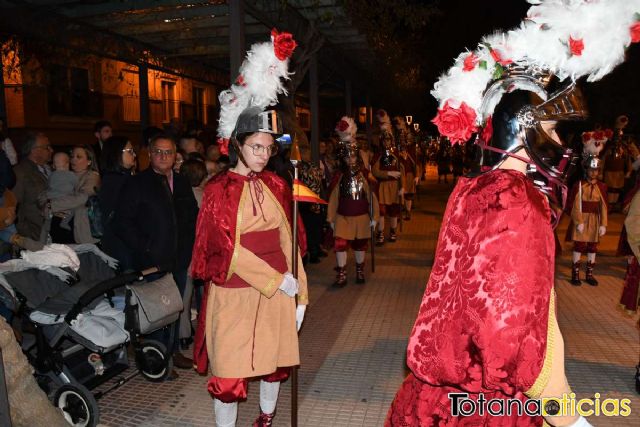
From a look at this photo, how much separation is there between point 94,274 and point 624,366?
486 cm

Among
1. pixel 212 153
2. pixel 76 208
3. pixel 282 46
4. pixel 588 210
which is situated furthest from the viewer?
pixel 588 210

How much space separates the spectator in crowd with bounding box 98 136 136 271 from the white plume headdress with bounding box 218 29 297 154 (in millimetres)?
1627

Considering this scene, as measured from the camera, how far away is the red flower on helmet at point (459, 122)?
6.75ft

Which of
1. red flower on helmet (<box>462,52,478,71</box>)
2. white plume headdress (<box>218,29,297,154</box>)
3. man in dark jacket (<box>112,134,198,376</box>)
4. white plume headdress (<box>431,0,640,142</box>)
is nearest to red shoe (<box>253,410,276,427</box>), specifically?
man in dark jacket (<box>112,134,198,376</box>)

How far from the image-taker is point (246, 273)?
313 cm

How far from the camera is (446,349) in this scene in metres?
1.89

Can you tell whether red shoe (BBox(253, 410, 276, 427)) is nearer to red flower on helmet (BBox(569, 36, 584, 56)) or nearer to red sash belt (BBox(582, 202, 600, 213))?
red flower on helmet (BBox(569, 36, 584, 56))

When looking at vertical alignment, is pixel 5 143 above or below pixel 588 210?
above

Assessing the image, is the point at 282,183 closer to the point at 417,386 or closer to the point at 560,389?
the point at 417,386

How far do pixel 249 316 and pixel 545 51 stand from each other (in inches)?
84.9

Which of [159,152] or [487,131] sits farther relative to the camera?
[159,152]

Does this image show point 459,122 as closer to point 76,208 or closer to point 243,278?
point 243,278

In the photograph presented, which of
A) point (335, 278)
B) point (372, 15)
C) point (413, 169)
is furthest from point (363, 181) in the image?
point (413, 169)

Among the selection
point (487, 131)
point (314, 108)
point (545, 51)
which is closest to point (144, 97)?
point (314, 108)
